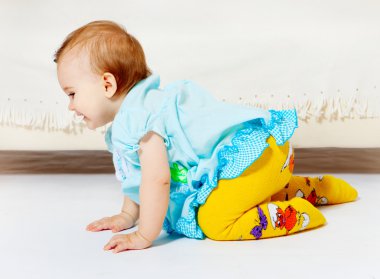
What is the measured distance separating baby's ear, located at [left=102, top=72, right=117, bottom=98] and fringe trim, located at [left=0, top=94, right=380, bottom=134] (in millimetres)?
669

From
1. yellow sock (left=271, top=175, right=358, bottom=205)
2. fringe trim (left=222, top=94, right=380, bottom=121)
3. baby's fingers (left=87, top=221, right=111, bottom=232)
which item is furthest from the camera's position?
fringe trim (left=222, top=94, right=380, bottom=121)

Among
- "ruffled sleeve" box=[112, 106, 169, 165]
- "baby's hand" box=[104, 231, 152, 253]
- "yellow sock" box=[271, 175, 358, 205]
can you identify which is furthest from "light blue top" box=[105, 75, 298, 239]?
"yellow sock" box=[271, 175, 358, 205]

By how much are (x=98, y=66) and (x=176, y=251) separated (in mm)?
369

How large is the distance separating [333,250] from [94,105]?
1.70 ft

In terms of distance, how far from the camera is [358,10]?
1.82 meters

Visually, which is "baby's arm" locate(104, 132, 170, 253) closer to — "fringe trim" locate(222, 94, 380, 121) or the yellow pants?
the yellow pants

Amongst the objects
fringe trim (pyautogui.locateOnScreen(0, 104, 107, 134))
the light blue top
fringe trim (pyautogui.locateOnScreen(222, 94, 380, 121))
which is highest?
the light blue top

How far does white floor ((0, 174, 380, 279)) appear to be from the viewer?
99 centimetres

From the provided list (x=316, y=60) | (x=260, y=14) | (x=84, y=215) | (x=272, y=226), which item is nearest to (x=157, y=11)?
(x=260, y=14)

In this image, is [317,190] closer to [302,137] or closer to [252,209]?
[252,209]

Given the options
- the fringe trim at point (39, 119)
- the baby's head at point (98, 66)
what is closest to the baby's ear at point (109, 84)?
the baby's head at point (98, 66)

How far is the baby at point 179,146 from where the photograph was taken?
1109 millimetres

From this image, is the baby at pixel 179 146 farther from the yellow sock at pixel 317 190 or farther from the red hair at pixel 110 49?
the yellow sock at pixel 317 190

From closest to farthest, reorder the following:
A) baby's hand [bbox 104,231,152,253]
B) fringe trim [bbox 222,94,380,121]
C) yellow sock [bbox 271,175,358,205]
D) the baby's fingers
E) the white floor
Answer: the white floor, baby's hand [bbox 104,231,152,253], the baby's fingers, yellow sock [bbox 271,175,358,205], fringe trim [bbox 222,94,380,121]
